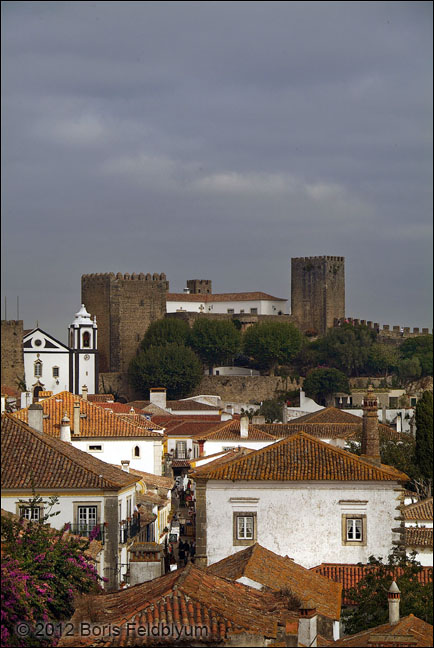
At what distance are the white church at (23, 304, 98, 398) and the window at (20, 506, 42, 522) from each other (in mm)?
67690

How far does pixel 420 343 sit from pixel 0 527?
87895 mm

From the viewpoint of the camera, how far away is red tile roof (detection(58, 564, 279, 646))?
11734 mm

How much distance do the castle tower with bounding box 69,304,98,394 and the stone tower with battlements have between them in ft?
27.6

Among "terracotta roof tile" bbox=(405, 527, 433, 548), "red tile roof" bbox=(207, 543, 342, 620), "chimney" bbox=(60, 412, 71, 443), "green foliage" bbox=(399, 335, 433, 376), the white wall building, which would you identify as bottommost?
"terracotta roof tile" bbox=(405, 527, 433, 548)

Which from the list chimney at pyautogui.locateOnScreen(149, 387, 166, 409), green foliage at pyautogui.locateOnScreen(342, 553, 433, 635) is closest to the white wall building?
chimney at pyautogui.locateOnScreen(149, 387, 166, 409)

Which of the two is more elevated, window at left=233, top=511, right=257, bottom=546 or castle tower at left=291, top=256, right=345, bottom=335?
castle tower at left=291, top=256, right=345, bottom=335

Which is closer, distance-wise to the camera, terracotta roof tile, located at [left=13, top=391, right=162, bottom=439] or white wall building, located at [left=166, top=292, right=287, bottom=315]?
terracotta roof tile, located at [left=13, top=391, right=162, bottom=439]

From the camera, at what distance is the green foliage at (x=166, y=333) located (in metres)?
97.4

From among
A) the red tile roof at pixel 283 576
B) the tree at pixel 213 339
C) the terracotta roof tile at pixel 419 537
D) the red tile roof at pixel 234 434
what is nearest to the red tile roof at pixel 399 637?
the red tile roof at pixel 283 576

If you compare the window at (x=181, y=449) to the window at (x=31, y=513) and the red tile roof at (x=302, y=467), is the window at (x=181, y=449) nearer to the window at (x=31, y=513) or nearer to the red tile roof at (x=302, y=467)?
the red tile roof at (x=302, y=467)

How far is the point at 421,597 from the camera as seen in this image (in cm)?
1844

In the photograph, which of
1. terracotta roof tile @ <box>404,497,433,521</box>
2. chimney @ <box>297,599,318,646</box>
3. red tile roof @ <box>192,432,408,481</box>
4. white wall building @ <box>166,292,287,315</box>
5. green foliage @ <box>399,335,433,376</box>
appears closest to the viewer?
chimney @ <box>297,599,318,646</box>

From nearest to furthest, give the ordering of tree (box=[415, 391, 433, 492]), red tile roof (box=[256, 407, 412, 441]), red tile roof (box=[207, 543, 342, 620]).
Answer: red tile roof (box=[207, 543, 342, 620])
tree (box=[415, 391, 433, 492])
red tile roof (box=[256, 407, 412, 441])

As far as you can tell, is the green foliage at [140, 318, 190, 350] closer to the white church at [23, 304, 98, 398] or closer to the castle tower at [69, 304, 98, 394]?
the castle tower at [69, 304, 98, 394]
